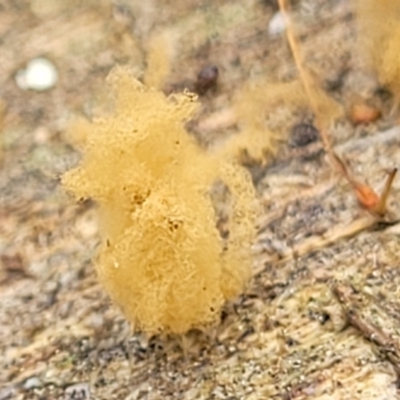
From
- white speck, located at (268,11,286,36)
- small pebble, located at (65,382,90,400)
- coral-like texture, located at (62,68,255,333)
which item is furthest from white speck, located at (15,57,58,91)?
small pebble, located at (65,382,90,400)

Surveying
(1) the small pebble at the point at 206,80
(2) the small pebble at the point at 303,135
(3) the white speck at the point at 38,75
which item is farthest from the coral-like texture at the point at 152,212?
(3) the white speck at the point at 38,75

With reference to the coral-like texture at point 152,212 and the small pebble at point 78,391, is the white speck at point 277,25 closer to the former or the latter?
the coral-like texture at point 152,212

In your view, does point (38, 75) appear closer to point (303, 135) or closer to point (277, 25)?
point (277, 25)

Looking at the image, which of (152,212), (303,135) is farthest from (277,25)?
(152,212)

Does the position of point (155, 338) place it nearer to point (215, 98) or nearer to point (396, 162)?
point (396, 162)

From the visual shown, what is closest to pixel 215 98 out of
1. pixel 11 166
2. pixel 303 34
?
pixel 303 34
